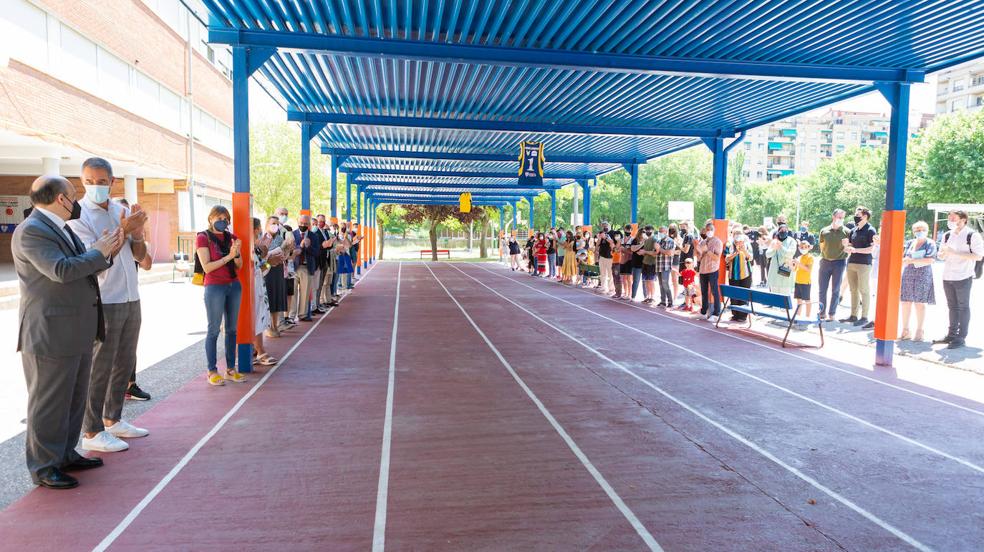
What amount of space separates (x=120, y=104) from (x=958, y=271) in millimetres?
23333

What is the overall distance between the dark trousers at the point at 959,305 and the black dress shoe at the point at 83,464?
1107 cm

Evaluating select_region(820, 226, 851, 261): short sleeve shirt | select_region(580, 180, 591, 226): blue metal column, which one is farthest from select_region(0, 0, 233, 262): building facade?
select_region(580, 180, 591, 226): blue metal column

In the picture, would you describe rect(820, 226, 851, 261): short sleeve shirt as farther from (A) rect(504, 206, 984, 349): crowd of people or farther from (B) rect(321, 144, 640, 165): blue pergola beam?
Answer: (B) rect(321, 144, 640, 165): blue pergola beam

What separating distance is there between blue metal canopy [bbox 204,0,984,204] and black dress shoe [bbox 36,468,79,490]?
6.24 metres

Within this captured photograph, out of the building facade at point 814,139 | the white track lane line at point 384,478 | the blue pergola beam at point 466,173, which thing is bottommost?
the white track lane line at point 384,478

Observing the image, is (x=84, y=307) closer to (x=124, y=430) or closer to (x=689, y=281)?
(x=124, y=430)

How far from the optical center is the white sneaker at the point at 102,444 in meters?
5.23

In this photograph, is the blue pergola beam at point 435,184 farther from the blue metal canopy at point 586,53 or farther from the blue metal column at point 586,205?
the blue metal canopy at point 586,53

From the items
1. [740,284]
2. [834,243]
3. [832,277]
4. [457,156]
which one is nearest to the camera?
[834,243]

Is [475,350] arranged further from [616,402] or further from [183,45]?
[183,45]

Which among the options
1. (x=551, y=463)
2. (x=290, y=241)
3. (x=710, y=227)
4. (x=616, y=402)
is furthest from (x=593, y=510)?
(x=710, y=227)

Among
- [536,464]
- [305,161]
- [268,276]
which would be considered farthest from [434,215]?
[536,464]

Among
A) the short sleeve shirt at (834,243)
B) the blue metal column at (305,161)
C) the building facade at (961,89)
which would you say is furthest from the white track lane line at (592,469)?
the building facade at (961,89)

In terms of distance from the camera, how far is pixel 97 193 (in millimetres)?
5086
